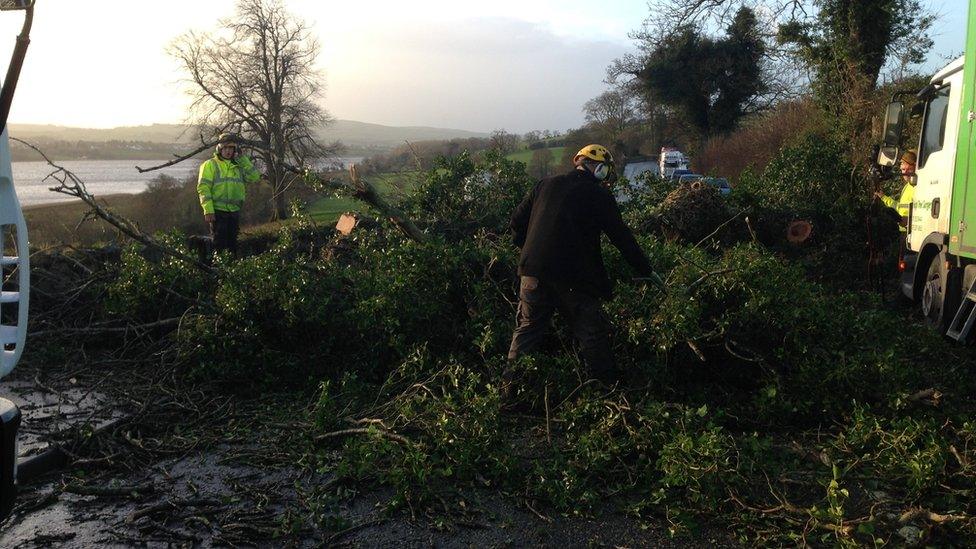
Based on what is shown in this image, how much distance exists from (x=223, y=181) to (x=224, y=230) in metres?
0.66

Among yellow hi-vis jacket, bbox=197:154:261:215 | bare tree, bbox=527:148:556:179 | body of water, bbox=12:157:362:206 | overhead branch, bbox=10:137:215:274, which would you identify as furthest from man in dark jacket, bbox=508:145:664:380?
bare tree, bbox=527:148:556:179

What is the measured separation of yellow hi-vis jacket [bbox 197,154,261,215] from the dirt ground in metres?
4.89

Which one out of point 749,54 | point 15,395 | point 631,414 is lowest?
point 15,395

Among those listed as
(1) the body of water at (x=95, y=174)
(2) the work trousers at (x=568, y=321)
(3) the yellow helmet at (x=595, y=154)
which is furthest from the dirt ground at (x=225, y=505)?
(3) the yellow helmet at (x=595, y=154)

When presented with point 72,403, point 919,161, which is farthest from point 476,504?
point 919,161

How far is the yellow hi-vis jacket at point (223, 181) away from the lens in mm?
10078

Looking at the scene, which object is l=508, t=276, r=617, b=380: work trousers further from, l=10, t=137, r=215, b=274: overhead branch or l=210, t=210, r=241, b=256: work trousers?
l=210, t=210, r=241, b=256: work trousers

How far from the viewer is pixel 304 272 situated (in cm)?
693

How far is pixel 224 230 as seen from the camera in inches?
410

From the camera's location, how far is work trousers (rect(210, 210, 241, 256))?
33.7 feet

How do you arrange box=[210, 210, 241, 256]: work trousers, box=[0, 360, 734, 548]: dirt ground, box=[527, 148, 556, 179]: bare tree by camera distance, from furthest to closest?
box=[527, 148, 556, 179]: bare tree → box=[210, 210, 241, 256]: work trousers → box=[0, 360, 734, 548]: dirt ground

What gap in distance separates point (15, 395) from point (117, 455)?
2124mm

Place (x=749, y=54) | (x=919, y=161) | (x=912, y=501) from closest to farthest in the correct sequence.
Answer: (x=912, y=501) < (x=919, y=161) < (x=749, y=54)

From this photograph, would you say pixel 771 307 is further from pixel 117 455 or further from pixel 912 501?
pixel 117 455
